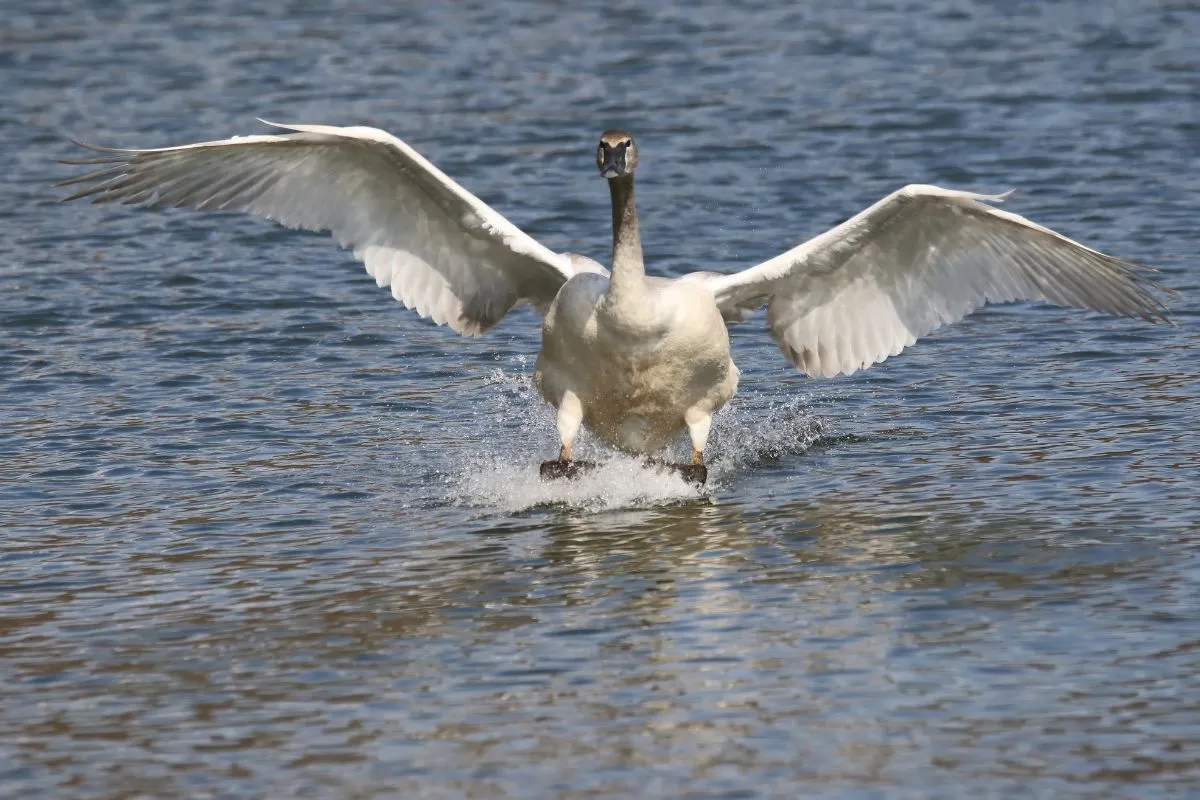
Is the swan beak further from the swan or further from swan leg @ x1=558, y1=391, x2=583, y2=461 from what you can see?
swan leg @ x1=558, y1=391, x2=583, y2=461

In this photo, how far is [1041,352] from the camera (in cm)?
1452

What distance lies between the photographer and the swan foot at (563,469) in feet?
38.7

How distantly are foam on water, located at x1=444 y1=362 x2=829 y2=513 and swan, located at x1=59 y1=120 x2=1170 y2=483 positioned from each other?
0.20 meters

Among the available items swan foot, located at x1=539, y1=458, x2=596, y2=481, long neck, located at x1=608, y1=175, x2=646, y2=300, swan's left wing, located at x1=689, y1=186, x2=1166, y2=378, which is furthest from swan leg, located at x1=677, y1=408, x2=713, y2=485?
long neck, located at x1=608, y1=175, x2=646, y2=300

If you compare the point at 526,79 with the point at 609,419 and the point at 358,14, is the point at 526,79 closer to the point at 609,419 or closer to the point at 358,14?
the point at 358,14

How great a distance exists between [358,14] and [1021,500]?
18.7 m

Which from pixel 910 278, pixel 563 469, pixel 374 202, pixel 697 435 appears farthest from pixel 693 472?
pixel 374 202

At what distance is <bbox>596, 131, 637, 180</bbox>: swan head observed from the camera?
36.6 feet

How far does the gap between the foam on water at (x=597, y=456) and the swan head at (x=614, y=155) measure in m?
1.81

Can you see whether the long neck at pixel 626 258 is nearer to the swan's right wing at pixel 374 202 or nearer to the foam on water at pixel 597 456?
the swan's right wing at pixel 374 202

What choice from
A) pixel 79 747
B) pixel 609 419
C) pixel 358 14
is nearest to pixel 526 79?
pixel 358 14

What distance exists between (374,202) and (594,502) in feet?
7.34

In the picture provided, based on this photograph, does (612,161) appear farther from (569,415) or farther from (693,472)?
(693,472)

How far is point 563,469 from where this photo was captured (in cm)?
1180
